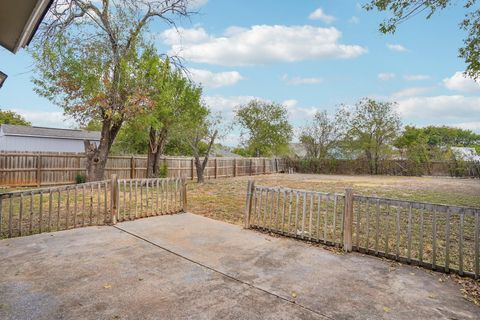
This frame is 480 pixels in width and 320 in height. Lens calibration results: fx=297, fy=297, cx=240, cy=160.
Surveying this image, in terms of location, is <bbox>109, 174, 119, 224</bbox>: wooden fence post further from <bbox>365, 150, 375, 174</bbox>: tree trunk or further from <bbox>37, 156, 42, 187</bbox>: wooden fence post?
<bbox>365, 150, 375, 174</bbox>: tree trunk

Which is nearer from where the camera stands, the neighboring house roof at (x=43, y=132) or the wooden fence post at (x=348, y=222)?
the wooden fence post at (x=348, y=222)

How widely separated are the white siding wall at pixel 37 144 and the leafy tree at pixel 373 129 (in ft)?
77.0

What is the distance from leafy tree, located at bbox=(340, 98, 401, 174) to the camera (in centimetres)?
2617

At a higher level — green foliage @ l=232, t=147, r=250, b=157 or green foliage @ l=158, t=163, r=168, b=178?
green foliage @ l=232, t=147, r=250, b=157

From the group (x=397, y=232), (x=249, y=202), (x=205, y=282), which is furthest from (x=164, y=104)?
(x=397, y=232)

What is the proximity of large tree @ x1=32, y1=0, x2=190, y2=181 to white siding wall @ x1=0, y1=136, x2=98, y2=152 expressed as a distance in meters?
11.8

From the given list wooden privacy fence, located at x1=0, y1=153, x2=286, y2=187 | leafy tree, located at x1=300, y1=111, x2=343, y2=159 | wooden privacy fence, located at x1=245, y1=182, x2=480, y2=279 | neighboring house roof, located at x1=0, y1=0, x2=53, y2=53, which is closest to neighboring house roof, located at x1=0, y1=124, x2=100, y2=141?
wooden privacy fence, located at x1=0, y1=153, x2=286, y2=187

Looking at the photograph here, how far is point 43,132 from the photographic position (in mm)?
21219

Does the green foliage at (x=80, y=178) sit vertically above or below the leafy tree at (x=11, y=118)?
below

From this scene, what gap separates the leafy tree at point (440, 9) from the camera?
6.01 meters

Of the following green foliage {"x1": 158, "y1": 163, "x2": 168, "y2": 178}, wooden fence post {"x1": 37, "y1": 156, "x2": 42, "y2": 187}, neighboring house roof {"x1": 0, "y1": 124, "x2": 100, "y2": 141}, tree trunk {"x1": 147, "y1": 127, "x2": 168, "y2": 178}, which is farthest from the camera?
neighboring house roof {"x1": 0, "y1": 124, "x2": 100, "y2": 141}

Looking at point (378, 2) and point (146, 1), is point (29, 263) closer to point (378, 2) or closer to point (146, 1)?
point (378, 2)

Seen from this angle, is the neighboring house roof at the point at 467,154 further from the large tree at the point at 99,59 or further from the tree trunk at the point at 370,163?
the large tree at the point at 99,59

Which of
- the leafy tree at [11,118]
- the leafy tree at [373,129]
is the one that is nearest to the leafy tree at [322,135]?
the leafy tree at [373,129]
